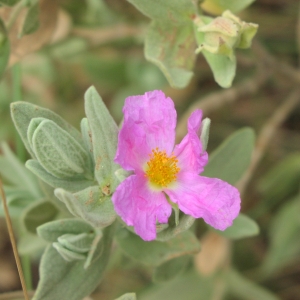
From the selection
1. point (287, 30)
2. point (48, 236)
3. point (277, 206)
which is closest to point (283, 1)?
point (287, 30)

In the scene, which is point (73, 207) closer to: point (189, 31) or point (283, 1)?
A: point (189, 31)

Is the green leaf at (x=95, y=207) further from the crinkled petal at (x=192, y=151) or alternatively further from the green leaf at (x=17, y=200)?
the green leaf at (x=17, y=200)

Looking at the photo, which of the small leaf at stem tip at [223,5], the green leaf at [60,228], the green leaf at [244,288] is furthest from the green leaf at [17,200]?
the green leaf at [244,288]

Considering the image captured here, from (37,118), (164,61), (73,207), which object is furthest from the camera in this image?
(164,61)

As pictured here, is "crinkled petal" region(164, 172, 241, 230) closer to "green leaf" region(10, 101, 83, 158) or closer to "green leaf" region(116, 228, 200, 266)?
"green leaf" region(116, 228, 200, 266)

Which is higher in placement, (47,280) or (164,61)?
(164,61)

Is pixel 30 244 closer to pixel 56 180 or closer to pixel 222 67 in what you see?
pixel 56 180
